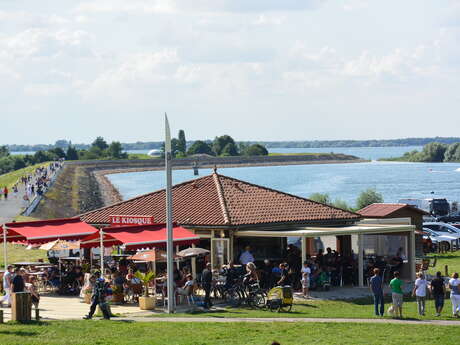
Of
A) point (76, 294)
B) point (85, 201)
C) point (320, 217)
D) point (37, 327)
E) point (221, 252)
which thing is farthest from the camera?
point (85, 201)

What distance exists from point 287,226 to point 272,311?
7933 millimetres

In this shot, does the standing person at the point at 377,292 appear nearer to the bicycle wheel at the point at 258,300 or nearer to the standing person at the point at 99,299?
the bicycle wheel at the point at 258,300

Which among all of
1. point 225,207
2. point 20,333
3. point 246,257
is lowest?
point 20,333

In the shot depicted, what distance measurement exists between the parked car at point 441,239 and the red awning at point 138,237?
1895 centimetres

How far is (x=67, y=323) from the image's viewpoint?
2098cm

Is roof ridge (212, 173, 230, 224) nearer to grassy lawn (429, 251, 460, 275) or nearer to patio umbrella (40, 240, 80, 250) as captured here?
patio umbrella (40, 240, 80, 250)

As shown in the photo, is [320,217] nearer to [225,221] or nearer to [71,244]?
[225,221]

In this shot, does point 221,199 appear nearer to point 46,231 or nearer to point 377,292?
point 46,231

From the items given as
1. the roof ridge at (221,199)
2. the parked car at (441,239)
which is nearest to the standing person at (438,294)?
the roof ridge at (221,199)

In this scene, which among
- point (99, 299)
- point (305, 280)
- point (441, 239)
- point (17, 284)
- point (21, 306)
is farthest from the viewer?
point (441, 239)

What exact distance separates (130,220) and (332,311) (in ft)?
34.5

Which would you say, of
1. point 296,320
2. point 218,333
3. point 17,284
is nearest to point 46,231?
point 17,284

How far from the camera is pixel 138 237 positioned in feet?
88.9

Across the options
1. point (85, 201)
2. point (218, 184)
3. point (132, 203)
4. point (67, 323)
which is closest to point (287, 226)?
point (218, 184)
